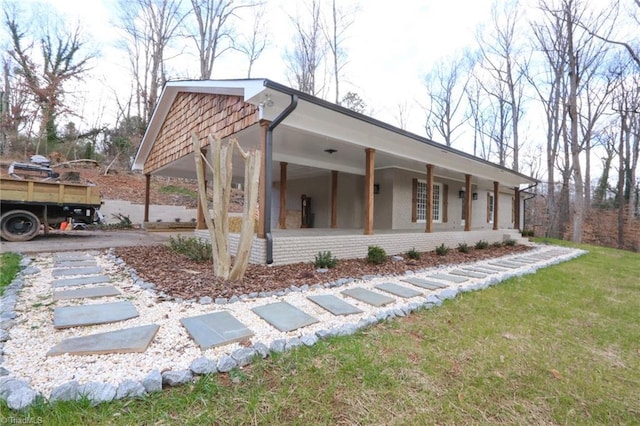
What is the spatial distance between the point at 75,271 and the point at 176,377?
3.84m

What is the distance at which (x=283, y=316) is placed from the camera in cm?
296

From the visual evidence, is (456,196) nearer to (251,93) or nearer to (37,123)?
(251,93)

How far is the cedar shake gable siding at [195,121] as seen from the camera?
5.85 m

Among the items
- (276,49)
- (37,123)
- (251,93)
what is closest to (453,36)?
(276,49)

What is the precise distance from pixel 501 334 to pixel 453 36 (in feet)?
55.3

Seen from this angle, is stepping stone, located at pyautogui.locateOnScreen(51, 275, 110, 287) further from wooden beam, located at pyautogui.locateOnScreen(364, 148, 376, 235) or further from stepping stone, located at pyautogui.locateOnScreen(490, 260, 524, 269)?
stepping stone, located at pyautogui.locateOnScreen(490, 260, 524, 269)

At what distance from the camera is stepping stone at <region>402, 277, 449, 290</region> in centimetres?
438

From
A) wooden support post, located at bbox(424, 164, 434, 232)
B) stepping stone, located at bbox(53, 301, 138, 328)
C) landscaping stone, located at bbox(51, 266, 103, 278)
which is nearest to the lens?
stepping stone, located at bbox(53, 301, 138, 328)

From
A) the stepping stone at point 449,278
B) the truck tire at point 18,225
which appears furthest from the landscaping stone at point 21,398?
the truck tire at point 18,225

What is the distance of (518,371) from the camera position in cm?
225

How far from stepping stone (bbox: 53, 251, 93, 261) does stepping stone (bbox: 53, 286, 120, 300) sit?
2.41 m

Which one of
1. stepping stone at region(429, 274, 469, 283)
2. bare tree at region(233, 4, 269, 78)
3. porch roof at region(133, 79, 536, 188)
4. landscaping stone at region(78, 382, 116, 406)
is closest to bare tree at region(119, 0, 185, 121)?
bare tree at region(233, 4, 269, 78)

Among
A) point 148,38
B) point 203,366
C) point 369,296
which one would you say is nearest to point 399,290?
point 369,296

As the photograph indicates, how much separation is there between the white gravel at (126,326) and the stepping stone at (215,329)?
0.06 meters
